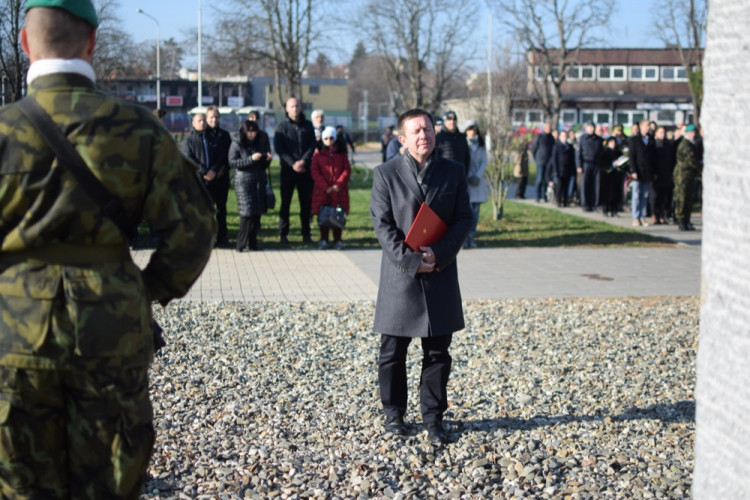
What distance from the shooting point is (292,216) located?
62.8 feet

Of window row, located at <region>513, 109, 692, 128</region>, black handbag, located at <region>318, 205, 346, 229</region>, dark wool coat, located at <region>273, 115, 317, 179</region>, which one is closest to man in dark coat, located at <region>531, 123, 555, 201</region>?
dark wool coat, located at <region>273, 115, 317, 179</region>

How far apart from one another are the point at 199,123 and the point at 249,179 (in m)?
1.03

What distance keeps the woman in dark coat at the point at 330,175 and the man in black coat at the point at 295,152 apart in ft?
1.53

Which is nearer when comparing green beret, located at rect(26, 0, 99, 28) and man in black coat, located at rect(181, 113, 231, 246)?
green beret, located at rect(26, 0, 99, 28)

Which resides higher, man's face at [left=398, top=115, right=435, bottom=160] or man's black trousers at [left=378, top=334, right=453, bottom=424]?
man's face at [left=398, top=115, right=435, bottom=160]

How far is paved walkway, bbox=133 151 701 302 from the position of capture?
10.1 meters

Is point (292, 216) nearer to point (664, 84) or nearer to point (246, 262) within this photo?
point (246, 262)

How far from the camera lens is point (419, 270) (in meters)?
5.00

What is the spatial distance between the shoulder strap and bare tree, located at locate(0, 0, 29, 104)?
10.7 meters

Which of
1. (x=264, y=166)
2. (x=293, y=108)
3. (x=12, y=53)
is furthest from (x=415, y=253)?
(x=12, y=53)

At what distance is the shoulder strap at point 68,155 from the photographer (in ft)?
8.57

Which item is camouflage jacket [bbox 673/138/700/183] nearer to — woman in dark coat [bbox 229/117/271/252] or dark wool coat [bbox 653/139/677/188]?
dark wool coat [bbox 653/139/677/188]

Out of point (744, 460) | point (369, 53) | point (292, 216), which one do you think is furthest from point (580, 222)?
point (369, 53)

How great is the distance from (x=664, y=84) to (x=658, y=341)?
77.3 m
